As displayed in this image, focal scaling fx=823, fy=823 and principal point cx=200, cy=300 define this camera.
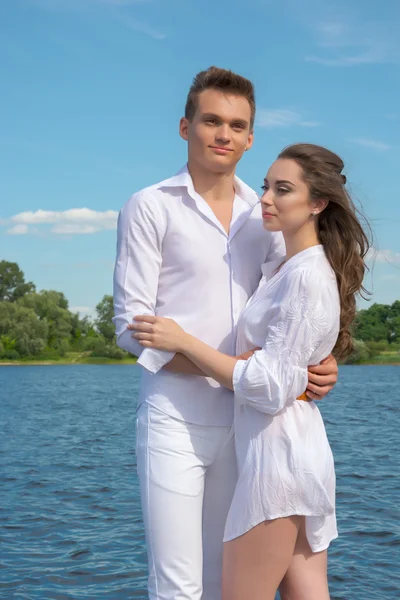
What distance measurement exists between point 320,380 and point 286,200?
72 centimetres

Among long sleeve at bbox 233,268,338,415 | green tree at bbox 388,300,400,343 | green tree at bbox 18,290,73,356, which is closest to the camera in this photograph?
long sleeve at bbox 233,268,338,415

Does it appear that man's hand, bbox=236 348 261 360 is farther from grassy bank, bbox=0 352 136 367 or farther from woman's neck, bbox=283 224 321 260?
grassy bank, bbox=0 352 136 367

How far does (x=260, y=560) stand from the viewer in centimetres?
309

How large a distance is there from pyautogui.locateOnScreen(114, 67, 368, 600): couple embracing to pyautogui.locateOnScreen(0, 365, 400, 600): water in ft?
15.5

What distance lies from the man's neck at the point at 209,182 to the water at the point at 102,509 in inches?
203

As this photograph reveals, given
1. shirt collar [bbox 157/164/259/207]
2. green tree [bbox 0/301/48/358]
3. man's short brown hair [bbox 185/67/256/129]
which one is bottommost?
shirt collar [bbox 157/164/259/207]

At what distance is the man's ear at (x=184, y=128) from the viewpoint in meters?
3.60

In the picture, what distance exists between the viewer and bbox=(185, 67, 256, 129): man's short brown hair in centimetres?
346

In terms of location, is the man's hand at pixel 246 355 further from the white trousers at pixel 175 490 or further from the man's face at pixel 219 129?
the man's face at pixel 219 129

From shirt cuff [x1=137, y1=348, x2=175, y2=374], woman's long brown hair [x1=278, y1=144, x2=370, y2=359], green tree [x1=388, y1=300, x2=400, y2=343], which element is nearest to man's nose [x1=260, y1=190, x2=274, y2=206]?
woman's long brown hair [x1=278, y1=144, x2=370, y2=359]

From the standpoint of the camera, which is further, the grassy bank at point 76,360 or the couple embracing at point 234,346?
the grassy bank at point 76,360

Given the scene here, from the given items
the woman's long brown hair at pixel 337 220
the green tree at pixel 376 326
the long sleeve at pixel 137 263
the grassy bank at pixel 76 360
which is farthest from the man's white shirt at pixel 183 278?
the green tree at pixel 376 326

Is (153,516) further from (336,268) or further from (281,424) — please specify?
(336,268)

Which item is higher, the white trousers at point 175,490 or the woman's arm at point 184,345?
the woman's arm at point 184,345
